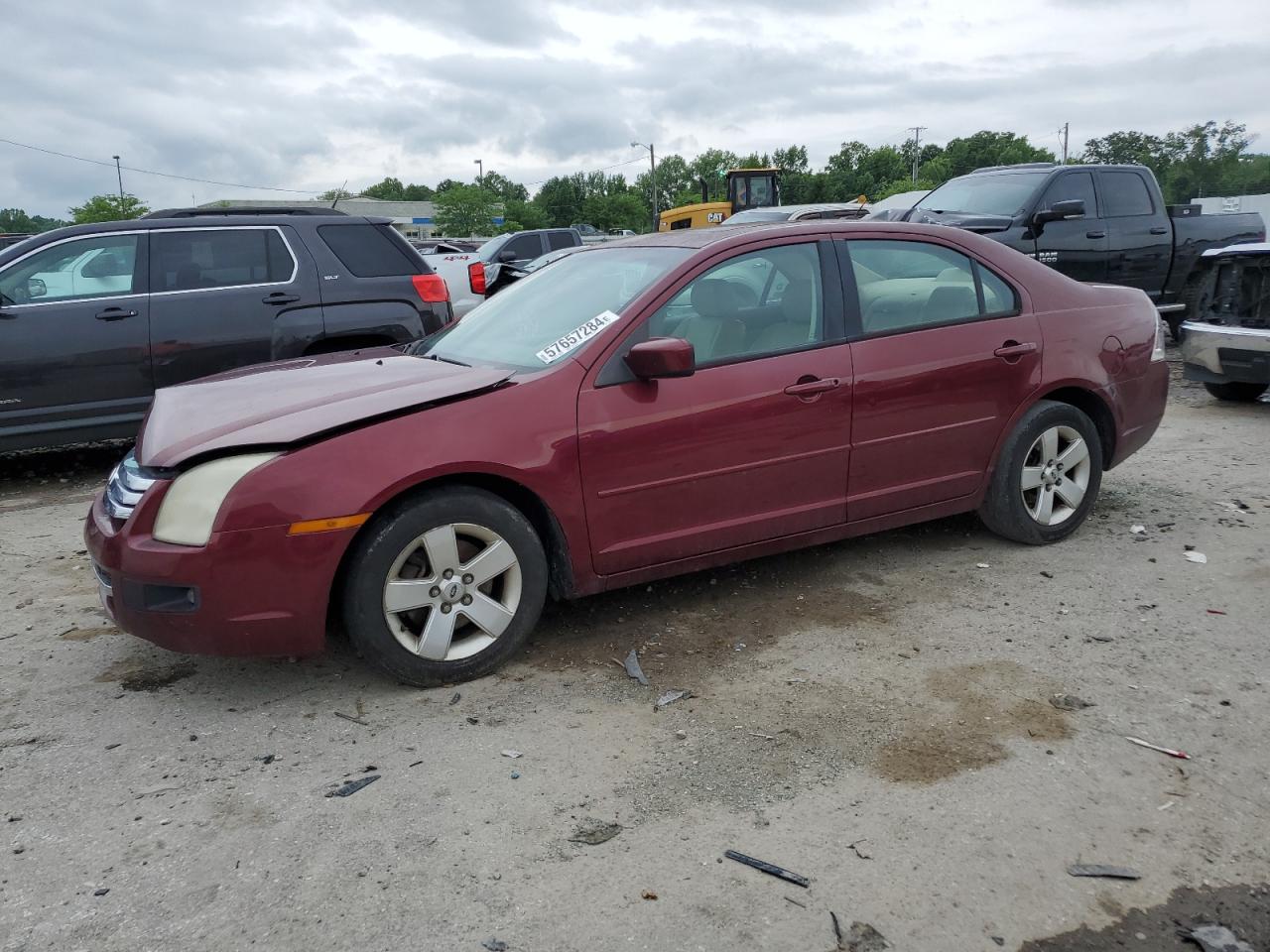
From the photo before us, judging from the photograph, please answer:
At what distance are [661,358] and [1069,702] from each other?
74.5 inches

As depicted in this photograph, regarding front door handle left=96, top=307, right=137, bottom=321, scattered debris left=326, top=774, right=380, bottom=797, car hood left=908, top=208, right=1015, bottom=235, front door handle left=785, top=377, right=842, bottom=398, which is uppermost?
car hood left=908, top=208, right=1015, bottom=235

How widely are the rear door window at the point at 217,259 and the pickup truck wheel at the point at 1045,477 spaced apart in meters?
5.29

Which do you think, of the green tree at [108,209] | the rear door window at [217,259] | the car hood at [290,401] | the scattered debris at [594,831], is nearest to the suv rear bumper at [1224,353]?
the car hood at [290,401]

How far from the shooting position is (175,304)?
7.36 meters

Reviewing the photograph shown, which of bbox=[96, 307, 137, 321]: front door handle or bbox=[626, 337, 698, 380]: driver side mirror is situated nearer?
bbox=[626, 337, 698, 380]: driver side mirror

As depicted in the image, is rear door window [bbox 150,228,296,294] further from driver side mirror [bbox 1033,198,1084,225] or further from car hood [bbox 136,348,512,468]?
driver side mirror [bbox 1033,198,1084,225]

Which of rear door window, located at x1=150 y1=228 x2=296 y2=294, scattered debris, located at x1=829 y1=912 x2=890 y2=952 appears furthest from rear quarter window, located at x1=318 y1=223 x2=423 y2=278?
scattered debris, located at x1=829 y1=912 x2=890 y2=952

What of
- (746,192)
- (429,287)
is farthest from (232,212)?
(746,192)

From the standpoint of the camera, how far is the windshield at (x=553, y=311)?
420 cm

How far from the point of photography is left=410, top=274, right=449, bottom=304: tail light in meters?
8.08

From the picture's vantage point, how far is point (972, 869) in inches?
107

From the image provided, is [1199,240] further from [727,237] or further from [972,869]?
[972,869]

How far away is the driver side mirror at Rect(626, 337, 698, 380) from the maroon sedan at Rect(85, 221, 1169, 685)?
11 mm

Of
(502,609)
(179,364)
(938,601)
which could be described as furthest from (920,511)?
(179,364)
